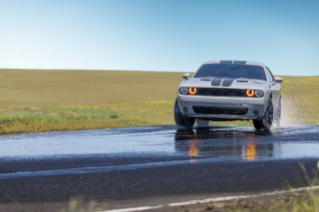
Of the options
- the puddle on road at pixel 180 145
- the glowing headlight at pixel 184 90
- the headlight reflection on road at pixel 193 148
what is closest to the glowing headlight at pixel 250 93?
the puddle on road at pixel 180 145

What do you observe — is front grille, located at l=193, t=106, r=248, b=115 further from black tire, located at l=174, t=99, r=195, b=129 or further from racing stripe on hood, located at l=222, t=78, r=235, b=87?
black tire, located at l=174, t=99, r=195, b=129

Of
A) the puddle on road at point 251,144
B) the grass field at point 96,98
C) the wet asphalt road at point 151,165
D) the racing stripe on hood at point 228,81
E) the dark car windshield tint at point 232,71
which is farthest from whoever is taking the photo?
the grass field at point 96,98

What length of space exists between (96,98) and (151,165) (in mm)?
47338

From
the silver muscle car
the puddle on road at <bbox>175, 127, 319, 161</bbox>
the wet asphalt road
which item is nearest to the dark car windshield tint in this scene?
the silver muscle car

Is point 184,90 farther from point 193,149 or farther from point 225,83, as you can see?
point 193,149

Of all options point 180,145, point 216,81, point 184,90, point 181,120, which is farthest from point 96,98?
point 180,145

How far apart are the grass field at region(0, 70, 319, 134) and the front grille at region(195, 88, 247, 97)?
575cm

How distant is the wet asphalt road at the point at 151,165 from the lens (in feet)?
18.2

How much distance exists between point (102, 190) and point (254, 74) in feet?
27.8

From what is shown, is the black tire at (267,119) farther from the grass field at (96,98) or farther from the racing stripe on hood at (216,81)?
the grass field at (96,98)

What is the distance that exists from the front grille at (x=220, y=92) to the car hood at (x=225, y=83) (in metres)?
0.09

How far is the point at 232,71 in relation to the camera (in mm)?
13250

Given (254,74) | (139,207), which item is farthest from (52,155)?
(254,74)

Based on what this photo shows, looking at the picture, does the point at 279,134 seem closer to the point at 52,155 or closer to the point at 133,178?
the point at 52,155
